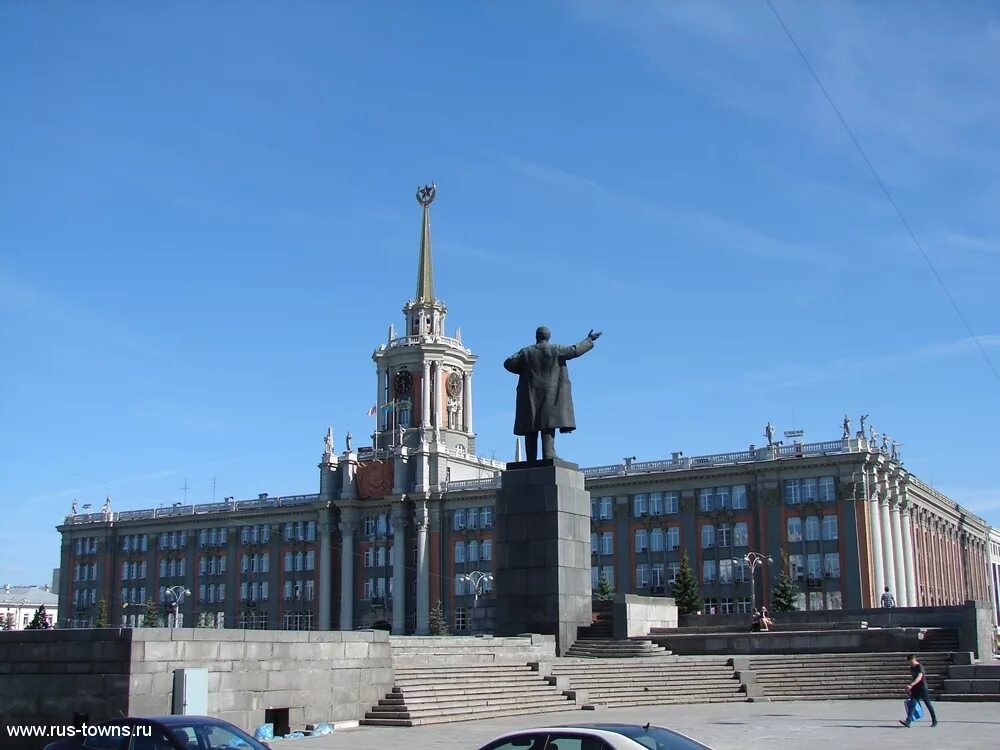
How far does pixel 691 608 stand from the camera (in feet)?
234

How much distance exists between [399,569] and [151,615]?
843 inches

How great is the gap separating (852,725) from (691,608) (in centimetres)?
5149

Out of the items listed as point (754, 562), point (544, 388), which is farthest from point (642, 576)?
point (544, 388)

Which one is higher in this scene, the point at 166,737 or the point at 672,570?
the point at 672,570

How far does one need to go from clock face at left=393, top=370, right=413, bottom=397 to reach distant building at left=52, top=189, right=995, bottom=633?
0.46 feet

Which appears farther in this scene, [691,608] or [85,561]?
[85,561]

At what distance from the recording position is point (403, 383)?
103125 mm

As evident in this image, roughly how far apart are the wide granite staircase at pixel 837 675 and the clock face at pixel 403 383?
7475 centimetres

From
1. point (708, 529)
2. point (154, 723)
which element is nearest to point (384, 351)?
point (708, 529)

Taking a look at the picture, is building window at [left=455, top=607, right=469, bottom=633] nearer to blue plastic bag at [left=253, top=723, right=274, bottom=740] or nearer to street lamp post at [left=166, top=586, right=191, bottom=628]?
street lamp post at [left=166, top=586, right=191, bottom=628]

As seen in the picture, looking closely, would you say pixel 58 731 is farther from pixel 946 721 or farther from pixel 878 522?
pixel 878 522

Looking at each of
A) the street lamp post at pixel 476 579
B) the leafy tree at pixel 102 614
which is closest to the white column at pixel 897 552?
the street lamp post at pixel 476 579

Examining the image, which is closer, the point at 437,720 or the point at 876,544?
the point at 437,720

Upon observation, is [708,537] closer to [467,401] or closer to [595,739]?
[467,401]
